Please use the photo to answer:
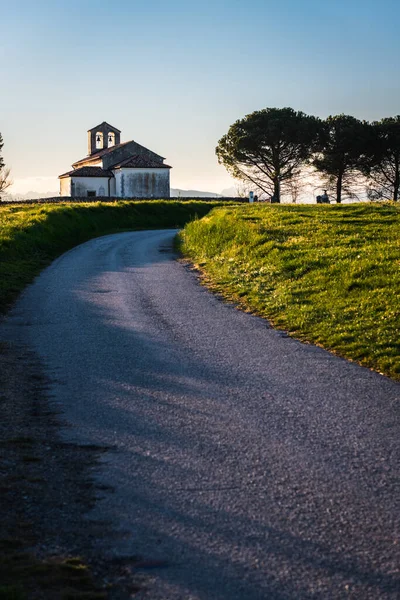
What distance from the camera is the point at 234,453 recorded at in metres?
6.41

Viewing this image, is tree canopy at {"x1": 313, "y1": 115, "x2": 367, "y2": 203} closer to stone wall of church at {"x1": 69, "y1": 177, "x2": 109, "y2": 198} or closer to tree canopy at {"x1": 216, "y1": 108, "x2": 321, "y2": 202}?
tree canopy at {"x1": 216, "y1": 108, "x2": 321, "y2": 202}

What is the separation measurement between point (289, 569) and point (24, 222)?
29672mm

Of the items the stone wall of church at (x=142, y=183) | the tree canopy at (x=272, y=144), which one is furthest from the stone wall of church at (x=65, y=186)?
the tree canopy at (x=272, y=144)

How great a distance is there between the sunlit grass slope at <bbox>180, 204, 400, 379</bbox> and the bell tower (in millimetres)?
77246

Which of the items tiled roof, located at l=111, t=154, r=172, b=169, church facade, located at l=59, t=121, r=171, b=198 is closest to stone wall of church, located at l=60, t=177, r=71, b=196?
church facade, located at l=59, t=121, r=171, b=198

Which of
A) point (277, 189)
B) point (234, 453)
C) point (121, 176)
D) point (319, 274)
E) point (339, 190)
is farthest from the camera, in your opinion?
point (277, 189)

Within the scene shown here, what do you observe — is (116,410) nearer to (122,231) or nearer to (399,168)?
(122,231)

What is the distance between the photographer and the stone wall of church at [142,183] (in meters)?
85.4

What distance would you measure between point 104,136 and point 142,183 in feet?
70.2

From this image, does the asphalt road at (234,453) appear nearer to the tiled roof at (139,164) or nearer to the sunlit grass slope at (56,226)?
the sunlit grass slope at (56,226)

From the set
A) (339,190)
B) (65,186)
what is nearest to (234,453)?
(339,190)

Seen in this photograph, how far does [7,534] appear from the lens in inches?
193

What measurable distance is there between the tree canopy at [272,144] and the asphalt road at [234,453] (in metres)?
76.1

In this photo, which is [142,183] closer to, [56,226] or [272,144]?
[272,144]
